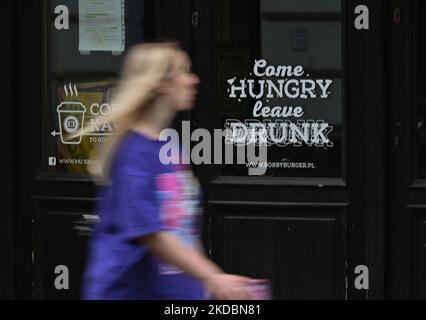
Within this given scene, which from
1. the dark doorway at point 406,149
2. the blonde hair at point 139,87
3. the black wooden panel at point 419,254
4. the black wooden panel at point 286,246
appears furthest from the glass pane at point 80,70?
the blonde hair at point 139,87

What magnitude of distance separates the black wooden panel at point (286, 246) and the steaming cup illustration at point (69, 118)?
1.16 meters

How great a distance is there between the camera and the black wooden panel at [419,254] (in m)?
5.30

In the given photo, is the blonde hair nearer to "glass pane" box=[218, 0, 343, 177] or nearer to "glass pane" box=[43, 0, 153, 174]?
"glass pane" box=[218, 0, 343, 177]

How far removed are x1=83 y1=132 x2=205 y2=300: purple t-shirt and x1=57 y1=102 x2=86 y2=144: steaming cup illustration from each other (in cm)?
300

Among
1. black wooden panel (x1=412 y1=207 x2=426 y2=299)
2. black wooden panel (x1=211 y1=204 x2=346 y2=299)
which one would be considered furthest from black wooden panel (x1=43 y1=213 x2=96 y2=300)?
black wooden panel (x1=412 y1=207 x2=426 y2=299)

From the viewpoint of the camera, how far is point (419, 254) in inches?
209

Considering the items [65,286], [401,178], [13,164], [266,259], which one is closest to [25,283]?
[65,286]

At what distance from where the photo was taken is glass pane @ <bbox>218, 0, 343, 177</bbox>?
213 inches

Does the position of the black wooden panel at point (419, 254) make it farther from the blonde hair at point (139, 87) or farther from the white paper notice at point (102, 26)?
the blonde hair at point (139, 87)

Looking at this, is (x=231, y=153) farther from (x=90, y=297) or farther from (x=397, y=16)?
(x=90, y=297)

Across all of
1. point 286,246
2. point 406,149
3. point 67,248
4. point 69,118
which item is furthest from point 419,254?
point 69,118

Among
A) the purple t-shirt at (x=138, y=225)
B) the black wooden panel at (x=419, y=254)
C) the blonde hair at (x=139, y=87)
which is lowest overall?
the black wooden panel at (x=419, y=254)
